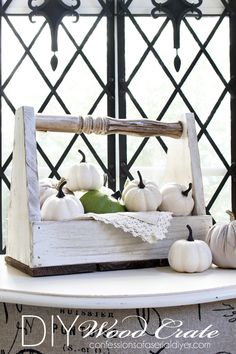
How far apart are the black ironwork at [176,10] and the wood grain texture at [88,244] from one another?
93 centimetres

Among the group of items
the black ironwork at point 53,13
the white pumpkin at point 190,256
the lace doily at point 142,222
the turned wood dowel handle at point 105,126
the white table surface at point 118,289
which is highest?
the black ironwork at point 53,13

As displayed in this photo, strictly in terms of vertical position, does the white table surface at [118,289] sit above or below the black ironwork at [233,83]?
below

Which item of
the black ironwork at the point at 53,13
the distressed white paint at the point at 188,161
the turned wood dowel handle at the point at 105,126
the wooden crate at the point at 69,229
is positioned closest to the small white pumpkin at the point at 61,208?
the wooden crate at the point at 69,229

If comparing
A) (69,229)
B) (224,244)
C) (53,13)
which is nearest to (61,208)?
Answer: (69,229)

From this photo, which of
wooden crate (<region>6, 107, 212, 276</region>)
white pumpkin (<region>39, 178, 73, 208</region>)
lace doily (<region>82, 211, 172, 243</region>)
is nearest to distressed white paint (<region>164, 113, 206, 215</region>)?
wooden crate (<region>6, 107, 212, 276</region>)

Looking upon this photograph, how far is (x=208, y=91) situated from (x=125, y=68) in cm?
29

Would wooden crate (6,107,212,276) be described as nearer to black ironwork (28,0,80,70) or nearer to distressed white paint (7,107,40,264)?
distressed white paint (7,107,40,264)

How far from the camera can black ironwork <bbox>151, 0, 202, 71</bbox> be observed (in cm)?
163

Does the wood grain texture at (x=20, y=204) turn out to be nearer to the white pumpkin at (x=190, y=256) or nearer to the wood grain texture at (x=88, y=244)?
the wood grain texture at (x=88, y=244)

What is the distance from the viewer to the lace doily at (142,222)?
32.3 inches

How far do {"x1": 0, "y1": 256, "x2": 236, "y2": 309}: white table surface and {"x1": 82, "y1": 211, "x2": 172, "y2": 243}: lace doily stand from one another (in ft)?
0.22

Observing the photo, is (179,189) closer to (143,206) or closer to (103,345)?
(143,206)

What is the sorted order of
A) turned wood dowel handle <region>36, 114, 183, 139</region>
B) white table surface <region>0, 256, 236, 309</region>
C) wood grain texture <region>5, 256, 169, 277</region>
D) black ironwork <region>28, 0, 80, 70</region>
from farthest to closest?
black ironwork <region>28, 0, 80, 70</region>
turned wood dowel handle <region>36, 114, 183, 139</region>
wood grain texture <region>5, 256, 169, 277</region>
white table surface <region>0, 256, 236, 309</region>

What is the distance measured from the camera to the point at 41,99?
5.33 feet
